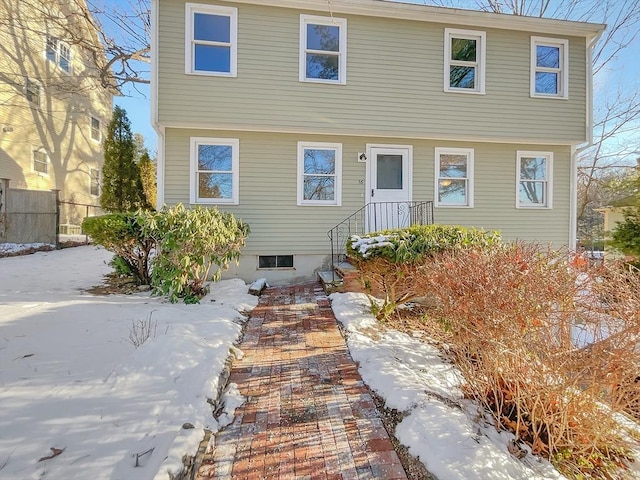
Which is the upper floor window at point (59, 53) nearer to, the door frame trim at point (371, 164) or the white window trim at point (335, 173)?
the white window trim at point (335, 173)

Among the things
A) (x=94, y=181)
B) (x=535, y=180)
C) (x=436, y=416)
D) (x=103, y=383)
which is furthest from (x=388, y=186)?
(x=94, y=181)

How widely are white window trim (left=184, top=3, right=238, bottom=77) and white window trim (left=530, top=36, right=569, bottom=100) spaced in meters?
7.28

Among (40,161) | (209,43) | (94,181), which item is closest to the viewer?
(209,43)

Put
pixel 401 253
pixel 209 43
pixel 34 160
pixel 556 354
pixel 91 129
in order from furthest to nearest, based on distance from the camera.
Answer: pixel 91 129 → pixel 34 160 → pixel 209 43 → pixel 401 253 → pixel 556 354

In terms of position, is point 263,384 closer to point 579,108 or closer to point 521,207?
point 521,207

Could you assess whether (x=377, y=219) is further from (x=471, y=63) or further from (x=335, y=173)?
(x=471, y=63)

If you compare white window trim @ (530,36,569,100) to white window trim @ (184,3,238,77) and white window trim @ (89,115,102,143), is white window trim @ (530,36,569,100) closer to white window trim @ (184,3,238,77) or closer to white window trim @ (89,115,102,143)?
white window trim @ (184,3,238,77)

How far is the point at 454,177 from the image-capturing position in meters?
8.50

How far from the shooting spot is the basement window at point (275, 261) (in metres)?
7.93

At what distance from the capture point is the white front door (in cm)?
812

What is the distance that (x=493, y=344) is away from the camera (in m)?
2.63

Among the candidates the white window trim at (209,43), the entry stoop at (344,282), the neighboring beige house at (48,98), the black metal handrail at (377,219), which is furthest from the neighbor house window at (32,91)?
the entry stoop at (344,282)

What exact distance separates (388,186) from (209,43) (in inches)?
203

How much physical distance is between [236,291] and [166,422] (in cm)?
414
